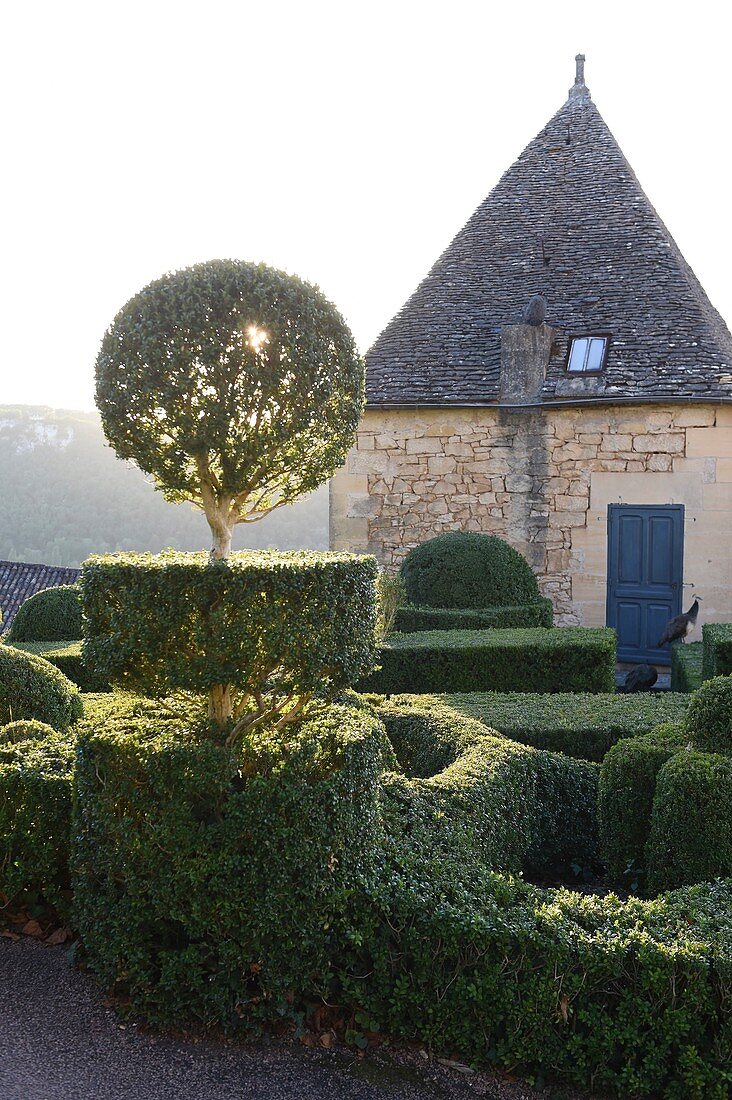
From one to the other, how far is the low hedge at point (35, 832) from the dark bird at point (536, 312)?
11.1 meters

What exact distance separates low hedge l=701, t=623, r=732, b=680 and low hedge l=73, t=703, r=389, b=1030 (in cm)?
524

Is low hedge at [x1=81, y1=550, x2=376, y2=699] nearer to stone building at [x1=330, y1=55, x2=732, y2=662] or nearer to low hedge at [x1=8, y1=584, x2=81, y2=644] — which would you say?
low hedge at [x1=8, y1=584, x2=81, y2=644]

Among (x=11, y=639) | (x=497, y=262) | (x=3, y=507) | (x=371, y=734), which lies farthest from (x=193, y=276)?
(x=3, y=507)

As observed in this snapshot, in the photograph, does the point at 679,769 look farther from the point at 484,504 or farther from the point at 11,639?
the point at 484,504

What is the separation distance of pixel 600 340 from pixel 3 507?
4099 centimetres

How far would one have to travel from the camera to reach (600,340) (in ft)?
46.0

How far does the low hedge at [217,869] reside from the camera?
3.79m

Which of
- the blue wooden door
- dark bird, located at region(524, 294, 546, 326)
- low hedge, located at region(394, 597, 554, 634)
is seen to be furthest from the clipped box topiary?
dark bird, located at region(524, 294, 546, 326)

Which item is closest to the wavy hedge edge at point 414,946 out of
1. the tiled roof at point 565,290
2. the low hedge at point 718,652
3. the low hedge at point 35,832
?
the low hedge at point 35,832

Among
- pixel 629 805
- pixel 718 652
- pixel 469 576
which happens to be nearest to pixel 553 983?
pixel 629 805

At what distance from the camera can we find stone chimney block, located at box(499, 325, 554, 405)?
45.2 ft

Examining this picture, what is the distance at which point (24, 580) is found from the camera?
32.3 metres

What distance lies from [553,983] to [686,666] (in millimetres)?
6957

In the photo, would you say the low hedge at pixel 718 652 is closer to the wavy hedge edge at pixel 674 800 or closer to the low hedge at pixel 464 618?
the low hedge at pixel 464 618
